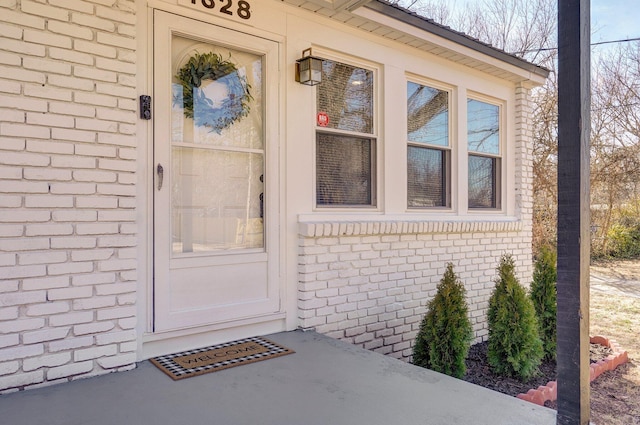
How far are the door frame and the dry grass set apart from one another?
7.86 feet

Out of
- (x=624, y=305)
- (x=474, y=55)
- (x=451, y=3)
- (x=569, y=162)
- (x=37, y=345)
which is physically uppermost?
A: (x=451, y=3)

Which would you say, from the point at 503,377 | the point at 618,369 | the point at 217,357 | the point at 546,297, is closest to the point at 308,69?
the point at 217,357

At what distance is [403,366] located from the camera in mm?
2820

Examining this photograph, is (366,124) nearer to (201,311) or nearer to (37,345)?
(201,311)

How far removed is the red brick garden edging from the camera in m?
3.23

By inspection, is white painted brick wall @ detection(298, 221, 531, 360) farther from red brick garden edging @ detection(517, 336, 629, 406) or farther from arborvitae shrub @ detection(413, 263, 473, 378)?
red brick garden edging @ detection(517, 336, 629, 406)

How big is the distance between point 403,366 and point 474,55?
334cm

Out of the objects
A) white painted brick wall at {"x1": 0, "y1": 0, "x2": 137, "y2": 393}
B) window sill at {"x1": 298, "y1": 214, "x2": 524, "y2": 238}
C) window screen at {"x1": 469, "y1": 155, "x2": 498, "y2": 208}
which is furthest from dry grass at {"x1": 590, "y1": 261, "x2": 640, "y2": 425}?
white painted brick wall at {"x1": 0, "y1": 0, "x2": 137, "y2": 393}

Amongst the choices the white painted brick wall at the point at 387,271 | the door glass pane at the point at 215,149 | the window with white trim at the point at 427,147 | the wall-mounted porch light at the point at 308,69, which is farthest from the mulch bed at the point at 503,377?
the wall-mounted porch light at the point at 308,69

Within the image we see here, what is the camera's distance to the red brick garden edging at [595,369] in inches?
127

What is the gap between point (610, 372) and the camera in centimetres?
408

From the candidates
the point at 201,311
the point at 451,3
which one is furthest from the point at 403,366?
the point at 451,3

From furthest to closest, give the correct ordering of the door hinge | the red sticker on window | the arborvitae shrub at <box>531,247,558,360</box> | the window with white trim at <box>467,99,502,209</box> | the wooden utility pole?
1. the window with white trim at <box>467,99,502,209</box>
2. the arborvitae shrub at <box>531,247,558,360</box>
3. the red sticker on window
4. the door hinge
5. the wooden utility pole

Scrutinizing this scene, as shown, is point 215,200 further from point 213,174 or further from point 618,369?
point 618,369
